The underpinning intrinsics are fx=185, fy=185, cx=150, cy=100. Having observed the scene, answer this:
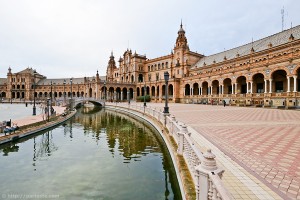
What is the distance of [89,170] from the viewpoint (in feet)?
31.4

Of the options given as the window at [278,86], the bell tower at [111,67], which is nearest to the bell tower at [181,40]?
the window at [278,86]

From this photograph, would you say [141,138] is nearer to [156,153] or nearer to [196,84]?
[156,153]

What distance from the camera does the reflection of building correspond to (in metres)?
30.4

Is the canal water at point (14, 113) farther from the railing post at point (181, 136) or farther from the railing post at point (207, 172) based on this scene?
the railing post at point (207, 172)

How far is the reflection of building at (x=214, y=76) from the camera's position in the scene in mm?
30391

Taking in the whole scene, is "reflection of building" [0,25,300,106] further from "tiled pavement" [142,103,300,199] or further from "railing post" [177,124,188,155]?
"railing post" [177,124,188,155]

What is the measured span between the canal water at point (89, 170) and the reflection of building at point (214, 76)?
26006 mm

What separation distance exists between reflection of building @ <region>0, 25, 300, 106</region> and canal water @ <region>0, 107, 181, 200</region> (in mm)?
26006

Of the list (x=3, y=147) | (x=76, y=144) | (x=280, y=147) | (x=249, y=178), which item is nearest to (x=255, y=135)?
(x=280, y=147)

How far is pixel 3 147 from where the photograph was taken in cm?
1296

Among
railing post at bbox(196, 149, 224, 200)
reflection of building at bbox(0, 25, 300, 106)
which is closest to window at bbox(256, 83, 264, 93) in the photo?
reflection of building at bbox(0, 25, 300, 106)

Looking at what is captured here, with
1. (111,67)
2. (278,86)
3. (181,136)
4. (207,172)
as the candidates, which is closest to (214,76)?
(278,86)

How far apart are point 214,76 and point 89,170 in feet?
132

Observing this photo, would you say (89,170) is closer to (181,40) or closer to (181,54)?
(181,54)
